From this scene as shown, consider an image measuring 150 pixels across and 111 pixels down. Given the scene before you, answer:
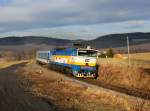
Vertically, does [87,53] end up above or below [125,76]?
above

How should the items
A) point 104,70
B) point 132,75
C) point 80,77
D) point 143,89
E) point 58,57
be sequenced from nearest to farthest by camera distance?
point 143,89, point 132,75, point 104,70, point 80,77, point 58,57

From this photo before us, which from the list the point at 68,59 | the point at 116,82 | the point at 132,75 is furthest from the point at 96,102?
the point at 68,59

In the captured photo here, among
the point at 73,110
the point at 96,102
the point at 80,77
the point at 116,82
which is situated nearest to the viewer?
the point at 73,110

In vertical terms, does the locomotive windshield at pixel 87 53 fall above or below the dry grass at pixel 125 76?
above

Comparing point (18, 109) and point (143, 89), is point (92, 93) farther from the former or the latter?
point (18, 109)

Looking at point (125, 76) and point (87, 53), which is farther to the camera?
point (87, 53)

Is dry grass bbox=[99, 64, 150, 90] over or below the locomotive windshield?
below

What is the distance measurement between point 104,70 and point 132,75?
25.4ft

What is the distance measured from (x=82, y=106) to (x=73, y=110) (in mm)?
1405

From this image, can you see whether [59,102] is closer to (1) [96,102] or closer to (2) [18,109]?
(1) [96,102]

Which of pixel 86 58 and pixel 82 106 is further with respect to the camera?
pixel 86 58

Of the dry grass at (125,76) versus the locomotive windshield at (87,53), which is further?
the locomotive windshield at (87,53)

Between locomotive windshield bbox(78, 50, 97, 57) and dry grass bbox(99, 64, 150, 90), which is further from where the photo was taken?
locomotive windshield bbox(78, 50, 97, 57)

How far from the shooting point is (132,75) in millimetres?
34250
